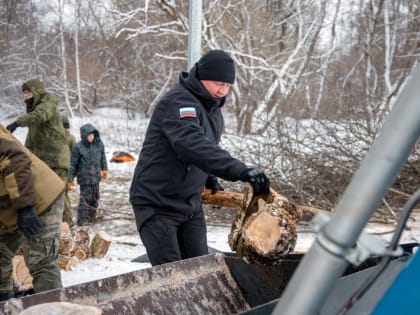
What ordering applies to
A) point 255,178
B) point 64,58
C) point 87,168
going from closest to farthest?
1. point 255,178
2. point 87,168
3. point 64,58

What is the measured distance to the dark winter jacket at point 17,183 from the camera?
2.96 meters

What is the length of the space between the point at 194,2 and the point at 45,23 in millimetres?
23875

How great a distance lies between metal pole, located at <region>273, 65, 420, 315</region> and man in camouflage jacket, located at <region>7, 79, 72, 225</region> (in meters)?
5.51

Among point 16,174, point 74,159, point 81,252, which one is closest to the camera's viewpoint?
point 16,174

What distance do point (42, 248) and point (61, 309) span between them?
3.97 ft

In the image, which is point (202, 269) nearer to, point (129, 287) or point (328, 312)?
point (129, 287)

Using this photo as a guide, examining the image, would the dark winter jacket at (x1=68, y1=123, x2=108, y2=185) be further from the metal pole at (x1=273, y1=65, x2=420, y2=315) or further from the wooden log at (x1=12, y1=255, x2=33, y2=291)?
the metal pole at (x1=273, y1=65, x2=420, y2=315)

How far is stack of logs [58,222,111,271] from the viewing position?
5023 millimetres

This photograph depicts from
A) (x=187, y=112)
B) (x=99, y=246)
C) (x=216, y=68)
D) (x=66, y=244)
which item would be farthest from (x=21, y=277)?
(x=216, y=68)

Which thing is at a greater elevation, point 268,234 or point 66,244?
point 268,234

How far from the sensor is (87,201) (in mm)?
7336

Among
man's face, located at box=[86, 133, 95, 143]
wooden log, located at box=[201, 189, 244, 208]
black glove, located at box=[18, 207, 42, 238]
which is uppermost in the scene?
wooden log, located at box=[201, 189, 244, 208]

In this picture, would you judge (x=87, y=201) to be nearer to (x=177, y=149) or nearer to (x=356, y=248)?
(x=177, y=149)

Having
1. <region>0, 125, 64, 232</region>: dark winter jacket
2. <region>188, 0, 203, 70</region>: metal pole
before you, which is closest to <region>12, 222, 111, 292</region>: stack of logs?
<region>0, 125, 64, 232</region>: dark winter jacket
